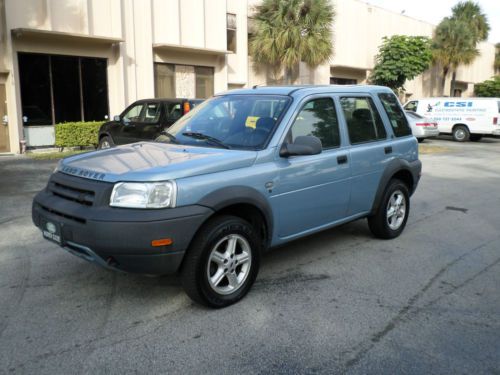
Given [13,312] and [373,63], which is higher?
[373,63]

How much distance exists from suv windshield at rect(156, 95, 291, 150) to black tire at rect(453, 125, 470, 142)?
20.3 m

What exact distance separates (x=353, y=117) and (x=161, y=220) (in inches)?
106

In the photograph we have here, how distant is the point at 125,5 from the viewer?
56.4 feet

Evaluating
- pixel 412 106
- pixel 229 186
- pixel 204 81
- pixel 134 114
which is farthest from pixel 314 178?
pixel 412 106

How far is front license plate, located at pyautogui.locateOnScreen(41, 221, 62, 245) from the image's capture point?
12.6 ft

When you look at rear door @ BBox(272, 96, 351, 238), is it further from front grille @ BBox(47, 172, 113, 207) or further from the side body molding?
front grille @ BBox(47, 172, 113, 207)

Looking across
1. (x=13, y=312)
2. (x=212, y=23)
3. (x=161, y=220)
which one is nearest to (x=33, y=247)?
(x=13, y=312)

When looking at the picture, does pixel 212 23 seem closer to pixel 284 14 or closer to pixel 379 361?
pixel 284 14

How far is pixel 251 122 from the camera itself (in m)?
4.63

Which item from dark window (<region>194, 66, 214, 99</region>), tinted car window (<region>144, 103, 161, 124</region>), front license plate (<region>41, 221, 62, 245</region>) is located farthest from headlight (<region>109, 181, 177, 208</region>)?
dark window (<region>194, 66, 214, 99</region>)

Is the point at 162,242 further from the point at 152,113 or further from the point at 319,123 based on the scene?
the point at 152,113

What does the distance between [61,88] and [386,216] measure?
13581 mm

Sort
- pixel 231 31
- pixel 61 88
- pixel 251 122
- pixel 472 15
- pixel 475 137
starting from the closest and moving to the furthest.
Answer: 1. pixel 251 122
2. pixel 61 88
3. pixel 231 31
4. pixel 475 137
5. pixel 472 15

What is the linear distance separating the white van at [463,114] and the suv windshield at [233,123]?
20.0 metres
